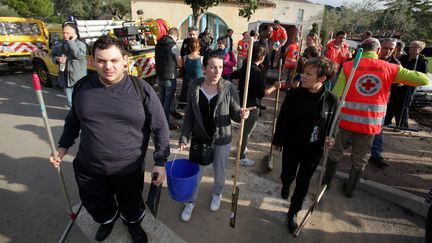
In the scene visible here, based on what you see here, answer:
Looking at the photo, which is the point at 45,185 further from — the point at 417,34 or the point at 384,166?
the point at 417,34

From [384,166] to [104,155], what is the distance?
14.6 ft

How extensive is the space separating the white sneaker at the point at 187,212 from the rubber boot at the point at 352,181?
86.6 inches

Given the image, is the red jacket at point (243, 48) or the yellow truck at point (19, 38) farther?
the yellow truck at point (19, 38)

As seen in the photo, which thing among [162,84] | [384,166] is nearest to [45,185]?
[162,84]

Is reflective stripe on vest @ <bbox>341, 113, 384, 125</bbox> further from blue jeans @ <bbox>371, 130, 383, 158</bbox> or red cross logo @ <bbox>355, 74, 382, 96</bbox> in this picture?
blue jeans @ <bbox>371, 130, 383, 158</bbox>

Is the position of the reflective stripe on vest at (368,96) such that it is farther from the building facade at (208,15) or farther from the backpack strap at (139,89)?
the building facade at (208,15)

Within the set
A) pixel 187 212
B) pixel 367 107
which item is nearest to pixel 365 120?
pixel 367 107

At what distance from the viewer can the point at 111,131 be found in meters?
2.09

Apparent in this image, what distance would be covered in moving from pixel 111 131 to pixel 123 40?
5.83 metres

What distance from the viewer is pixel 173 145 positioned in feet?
16.1

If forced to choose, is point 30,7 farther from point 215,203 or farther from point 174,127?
point 215,203

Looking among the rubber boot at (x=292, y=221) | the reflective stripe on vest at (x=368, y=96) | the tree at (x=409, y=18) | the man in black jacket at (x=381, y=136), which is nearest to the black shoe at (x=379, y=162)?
the man in black jacket at (x=381, y=136)

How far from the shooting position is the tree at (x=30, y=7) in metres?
20.7

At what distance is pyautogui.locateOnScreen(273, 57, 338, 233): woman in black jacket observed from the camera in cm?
252
